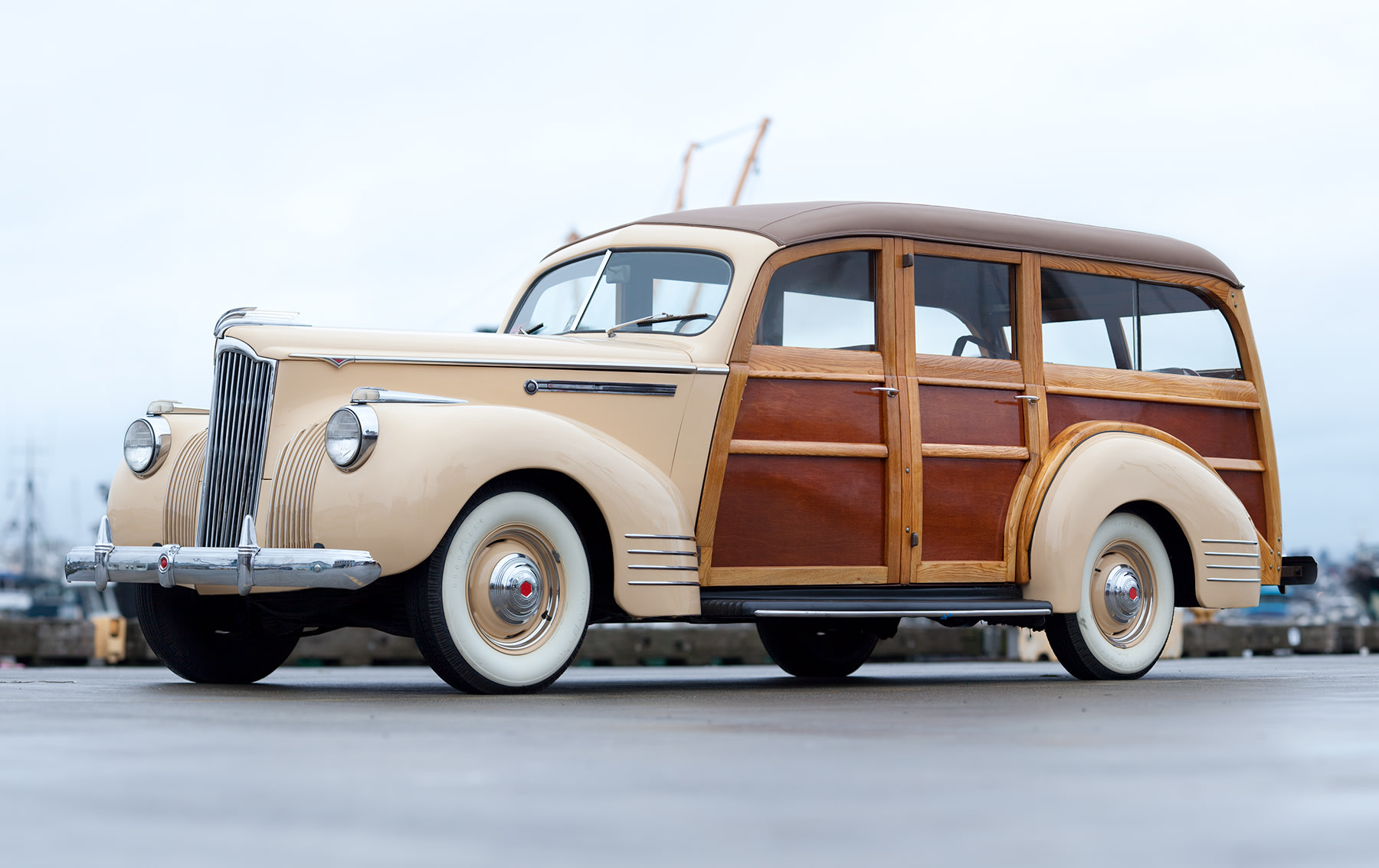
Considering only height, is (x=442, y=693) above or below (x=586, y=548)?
below

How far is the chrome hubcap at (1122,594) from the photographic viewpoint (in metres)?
8.36

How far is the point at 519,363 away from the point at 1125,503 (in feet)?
11.6

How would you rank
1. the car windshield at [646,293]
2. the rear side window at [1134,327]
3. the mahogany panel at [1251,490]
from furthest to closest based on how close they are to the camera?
the mahogany panel at [1251,490]
the rear side window at [1134,327]
the car windshield at [646,293]

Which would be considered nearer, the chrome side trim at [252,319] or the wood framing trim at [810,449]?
the chrome side trim at [252,319]

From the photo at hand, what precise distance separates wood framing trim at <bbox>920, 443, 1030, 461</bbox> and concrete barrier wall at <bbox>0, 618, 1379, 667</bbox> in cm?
696

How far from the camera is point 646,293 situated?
7.75 meters

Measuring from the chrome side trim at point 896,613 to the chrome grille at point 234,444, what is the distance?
7.50 feet

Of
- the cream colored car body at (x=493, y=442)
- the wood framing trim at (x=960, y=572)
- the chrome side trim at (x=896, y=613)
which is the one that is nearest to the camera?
the cream colored car body at (x=493, y=442)

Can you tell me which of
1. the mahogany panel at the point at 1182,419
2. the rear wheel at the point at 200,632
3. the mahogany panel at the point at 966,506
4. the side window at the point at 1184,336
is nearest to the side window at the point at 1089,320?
the side window at the point at 1184,336

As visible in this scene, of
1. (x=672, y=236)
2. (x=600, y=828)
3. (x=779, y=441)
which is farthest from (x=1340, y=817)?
(x=672, y=236)

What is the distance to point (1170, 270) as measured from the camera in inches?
355

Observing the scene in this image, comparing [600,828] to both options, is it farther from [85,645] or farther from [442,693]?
[85,645]

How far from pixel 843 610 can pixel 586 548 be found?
1304 millimetres

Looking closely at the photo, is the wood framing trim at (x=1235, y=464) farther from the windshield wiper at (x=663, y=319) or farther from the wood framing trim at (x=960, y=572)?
the windshield wiper at (x=663, y=319)
